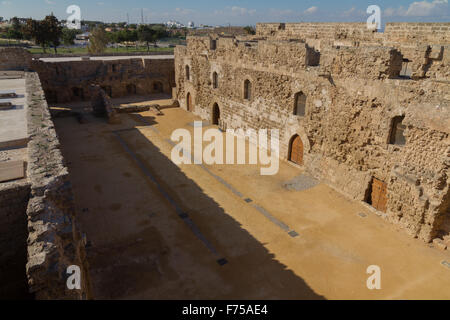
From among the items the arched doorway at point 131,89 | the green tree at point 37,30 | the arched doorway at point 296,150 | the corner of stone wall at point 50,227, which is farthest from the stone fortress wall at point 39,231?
the green tree at point 37,30

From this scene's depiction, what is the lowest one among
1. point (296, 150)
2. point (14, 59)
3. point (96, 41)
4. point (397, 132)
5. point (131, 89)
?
point (296, 150)

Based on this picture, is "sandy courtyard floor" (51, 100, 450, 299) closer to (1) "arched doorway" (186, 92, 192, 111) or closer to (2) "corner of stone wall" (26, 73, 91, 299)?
(2) "corner of stone wall" (26, 73, 91, 299)

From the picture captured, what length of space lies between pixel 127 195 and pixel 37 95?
243 inches

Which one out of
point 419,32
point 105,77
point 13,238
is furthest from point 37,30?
point 419,32

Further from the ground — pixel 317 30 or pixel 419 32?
pixel 317 30

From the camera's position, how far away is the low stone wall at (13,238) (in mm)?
6086

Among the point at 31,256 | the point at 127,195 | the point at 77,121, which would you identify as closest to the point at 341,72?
the point at 127,195

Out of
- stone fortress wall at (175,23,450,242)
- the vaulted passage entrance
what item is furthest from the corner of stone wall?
the vaulted passage entrance

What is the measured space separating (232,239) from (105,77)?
72.6 feet

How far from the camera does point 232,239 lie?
9516 millimetres

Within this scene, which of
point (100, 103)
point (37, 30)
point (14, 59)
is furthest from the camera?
point (37, 30)

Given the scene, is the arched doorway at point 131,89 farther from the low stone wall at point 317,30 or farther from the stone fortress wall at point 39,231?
the stone fortress wall at point 39,231

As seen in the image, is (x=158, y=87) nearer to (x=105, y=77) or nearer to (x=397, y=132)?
(x=105, y=77)

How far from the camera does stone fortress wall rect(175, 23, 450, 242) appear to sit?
893 cm
